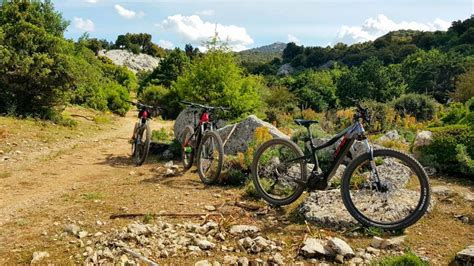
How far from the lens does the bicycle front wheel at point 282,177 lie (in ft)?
17.0

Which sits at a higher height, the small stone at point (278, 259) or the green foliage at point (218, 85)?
the green foliage at point (218, 85)

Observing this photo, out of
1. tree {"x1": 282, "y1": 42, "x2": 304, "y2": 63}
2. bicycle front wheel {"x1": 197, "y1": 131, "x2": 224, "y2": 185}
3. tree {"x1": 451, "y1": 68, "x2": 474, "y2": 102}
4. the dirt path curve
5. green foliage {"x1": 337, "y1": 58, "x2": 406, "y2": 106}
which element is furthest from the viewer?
tree {"x1": 282, "y1": 42, "x2": 304, "y2": 63}

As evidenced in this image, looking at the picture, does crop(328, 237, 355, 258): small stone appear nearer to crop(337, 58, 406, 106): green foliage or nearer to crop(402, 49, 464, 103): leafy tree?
crop(337, 58, 406, 106): green foliage

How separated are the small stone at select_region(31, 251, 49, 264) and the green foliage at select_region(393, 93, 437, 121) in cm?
1518

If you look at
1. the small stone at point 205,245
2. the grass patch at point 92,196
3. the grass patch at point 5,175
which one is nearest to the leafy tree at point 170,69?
the grass patch at point 5,175

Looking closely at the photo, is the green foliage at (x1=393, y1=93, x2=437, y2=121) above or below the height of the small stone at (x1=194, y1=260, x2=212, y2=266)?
above

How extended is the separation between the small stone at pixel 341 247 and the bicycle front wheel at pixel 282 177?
1.30m

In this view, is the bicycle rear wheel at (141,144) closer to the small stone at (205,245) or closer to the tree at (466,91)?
the small stone at (205,245)

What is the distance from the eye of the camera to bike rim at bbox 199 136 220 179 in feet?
22.2

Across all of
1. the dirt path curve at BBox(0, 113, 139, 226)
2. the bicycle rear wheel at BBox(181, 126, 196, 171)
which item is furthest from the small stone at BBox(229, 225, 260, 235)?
the bicycle rear wheel at BBox(181, 126, 196, 171)

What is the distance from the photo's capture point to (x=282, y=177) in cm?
542

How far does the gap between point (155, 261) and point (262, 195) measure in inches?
81.4

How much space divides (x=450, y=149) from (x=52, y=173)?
7.11 metres

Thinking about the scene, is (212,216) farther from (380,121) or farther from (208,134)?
(380,121)
